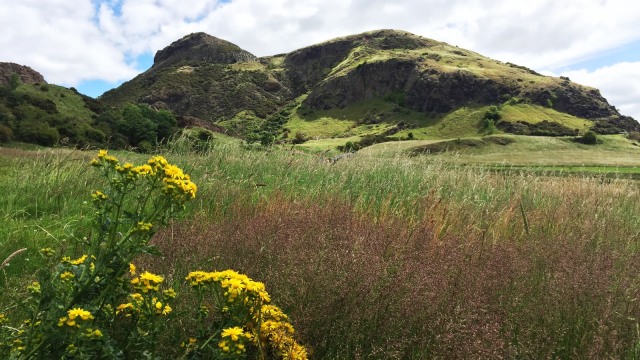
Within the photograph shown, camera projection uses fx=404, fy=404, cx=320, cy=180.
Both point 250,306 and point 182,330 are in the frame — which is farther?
point 182,330

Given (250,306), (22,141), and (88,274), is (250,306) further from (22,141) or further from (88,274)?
(22,141)

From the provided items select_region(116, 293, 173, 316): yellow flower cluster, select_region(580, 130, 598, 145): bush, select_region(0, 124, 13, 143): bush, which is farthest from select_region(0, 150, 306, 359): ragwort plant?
select_region(580, 130, 598, 145): bush

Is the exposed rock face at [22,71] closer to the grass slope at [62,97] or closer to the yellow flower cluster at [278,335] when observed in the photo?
the grass slope at [62,97]

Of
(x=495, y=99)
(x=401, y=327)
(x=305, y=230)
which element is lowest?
(x=401, y=327)

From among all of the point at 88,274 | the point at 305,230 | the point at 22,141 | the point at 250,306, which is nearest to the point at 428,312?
the point at 250,306

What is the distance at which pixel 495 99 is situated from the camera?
127 metres

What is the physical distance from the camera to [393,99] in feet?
495

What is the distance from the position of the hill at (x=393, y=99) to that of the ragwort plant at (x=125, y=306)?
89591 millimetres

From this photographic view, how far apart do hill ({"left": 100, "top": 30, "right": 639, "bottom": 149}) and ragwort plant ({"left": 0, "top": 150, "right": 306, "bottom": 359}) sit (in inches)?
3527

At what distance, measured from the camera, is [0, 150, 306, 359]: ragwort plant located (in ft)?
5.88

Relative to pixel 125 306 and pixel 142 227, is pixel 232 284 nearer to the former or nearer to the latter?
pixel 142 227

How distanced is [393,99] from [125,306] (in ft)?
507

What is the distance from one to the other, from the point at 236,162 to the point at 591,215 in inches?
254

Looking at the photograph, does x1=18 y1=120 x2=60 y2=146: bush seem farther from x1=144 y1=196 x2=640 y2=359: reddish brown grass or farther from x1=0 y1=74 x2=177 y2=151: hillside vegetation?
x1=144 y1=196 x2=640 y2=359: reddish brown grass
